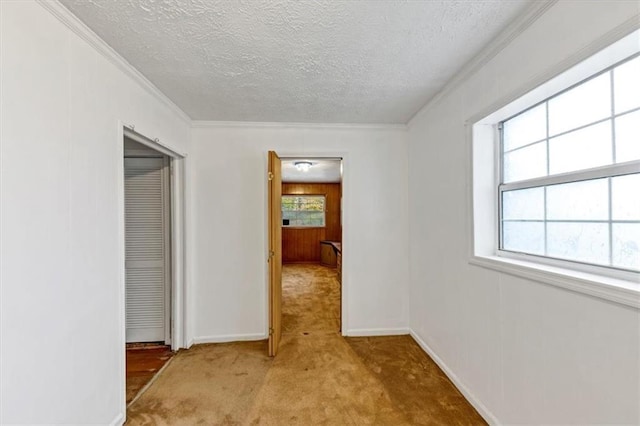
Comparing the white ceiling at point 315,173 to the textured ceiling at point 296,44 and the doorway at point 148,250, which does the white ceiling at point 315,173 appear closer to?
the doorway at point 148,250

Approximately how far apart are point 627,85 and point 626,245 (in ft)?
2.19

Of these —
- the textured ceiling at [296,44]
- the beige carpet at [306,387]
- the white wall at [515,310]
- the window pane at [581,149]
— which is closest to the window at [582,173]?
the window pane at [581,149]

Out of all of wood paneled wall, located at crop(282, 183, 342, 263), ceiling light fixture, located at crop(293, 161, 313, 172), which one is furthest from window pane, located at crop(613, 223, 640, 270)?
wood paneled wall, located at crop(282, 183, 342, 263)

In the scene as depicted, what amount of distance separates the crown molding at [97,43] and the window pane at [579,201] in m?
2.66

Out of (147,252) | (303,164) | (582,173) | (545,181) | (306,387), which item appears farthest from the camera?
(303,164)

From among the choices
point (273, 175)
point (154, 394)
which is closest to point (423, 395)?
point (154, 394)

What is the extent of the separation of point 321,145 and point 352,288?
5.61 feet

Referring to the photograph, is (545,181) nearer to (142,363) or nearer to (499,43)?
(499,43)

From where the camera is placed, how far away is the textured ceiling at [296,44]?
4.45ft

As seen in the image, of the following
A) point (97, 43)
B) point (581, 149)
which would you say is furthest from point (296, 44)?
point (581, 149)

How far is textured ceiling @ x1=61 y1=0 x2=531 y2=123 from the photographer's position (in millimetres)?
1357

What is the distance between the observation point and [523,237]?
1.72m

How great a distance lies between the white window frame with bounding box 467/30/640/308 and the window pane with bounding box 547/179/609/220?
0.07 meters

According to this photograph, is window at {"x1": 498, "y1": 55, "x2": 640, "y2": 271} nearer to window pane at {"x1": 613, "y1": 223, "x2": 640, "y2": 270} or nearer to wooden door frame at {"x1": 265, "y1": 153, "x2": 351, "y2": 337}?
window pane at {"x1": 613, "y1": 223, "x2": 640, "y2": 270}
